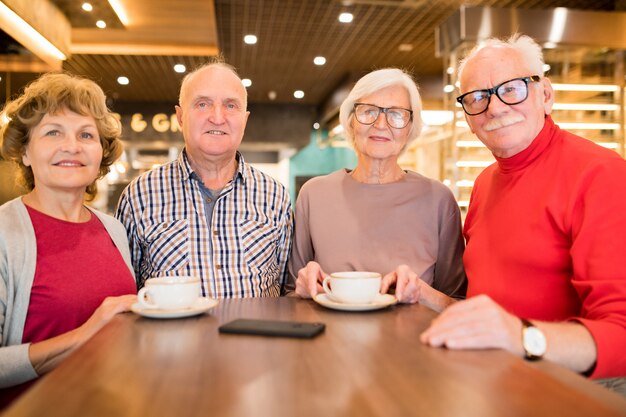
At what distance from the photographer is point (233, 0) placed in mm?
6055

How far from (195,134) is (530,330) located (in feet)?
5.28

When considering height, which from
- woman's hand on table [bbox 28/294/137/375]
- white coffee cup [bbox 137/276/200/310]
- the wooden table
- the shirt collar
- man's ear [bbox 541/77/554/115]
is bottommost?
woman's hand on table [bbox 28/294/137/375]

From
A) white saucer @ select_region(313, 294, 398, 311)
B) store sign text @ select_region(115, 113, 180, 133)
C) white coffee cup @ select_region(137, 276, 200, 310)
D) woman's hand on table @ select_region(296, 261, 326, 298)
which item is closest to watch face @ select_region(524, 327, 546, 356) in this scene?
white saucer @ select_region(313, 294, 398, 311)

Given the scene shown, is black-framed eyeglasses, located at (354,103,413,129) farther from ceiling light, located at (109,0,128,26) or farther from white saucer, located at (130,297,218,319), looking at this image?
ceiling light, located at (109,0,128,26)

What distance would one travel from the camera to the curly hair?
1785 mm

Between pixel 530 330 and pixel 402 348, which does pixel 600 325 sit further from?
pixel 402 348

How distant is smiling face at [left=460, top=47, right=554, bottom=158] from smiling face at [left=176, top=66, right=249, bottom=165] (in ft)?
3.29

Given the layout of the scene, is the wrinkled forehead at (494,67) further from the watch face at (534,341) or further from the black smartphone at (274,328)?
the black smartphone at (274,328)

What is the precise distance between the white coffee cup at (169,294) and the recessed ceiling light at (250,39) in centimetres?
653

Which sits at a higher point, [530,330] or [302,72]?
[302,72]

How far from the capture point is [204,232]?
220 centimetres

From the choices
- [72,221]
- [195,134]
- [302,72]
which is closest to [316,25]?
[302,72]

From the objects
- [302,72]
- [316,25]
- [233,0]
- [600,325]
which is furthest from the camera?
[302,72]

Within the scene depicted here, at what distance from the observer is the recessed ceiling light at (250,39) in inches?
288
